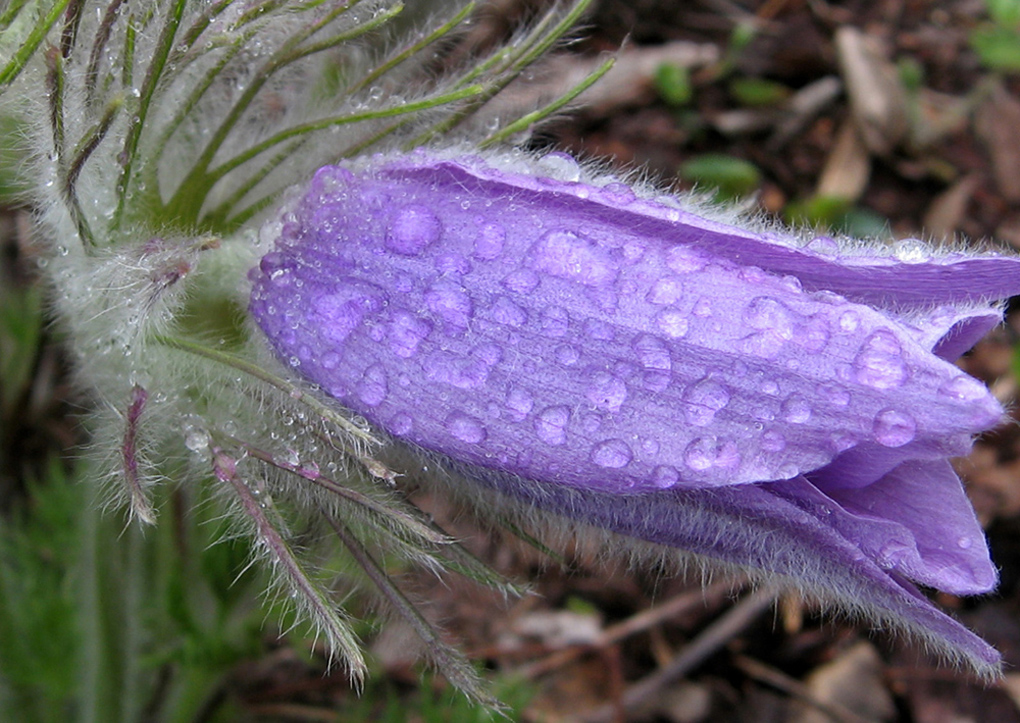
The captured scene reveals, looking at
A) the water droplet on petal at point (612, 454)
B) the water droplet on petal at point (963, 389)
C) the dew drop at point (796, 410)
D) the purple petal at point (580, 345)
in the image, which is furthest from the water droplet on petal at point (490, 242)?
the water droplet on petal at point (963, 389)

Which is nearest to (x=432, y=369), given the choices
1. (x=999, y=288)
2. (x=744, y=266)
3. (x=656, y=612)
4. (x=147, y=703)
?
(x=744, y=266)

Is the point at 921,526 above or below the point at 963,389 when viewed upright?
below

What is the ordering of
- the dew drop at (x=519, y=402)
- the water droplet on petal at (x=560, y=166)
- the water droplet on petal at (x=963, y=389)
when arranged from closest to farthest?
the water droplet on petal at (x=963, y=389) < the dew drop at (x=519, y=402) < the water droplet on petal at (x=560, y=166)

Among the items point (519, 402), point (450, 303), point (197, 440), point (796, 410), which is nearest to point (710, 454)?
point (796, 410)

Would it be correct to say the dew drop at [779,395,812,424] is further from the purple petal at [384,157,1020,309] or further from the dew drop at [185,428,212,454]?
the dew drop at [185,428,212,454]

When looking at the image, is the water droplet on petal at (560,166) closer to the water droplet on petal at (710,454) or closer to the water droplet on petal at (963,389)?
the water droplet on petal at (710,454)

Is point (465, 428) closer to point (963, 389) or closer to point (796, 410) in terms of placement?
point (796, 410)
